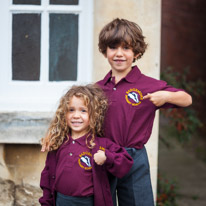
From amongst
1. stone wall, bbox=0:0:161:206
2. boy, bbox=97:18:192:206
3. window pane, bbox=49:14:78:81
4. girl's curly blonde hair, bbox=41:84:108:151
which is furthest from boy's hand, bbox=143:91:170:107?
window pane, bbox=49:14:78:81

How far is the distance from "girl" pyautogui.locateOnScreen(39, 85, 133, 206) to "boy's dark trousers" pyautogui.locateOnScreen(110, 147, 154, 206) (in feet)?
0.42

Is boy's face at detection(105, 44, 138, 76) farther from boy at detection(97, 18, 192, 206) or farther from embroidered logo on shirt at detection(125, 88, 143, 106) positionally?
embroidered logo on shirt at detection(125, 88, 143, 106)

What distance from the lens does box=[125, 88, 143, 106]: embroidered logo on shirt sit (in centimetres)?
239

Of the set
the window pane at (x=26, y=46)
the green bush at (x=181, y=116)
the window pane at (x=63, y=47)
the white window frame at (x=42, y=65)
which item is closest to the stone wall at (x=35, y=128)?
the white window frame at (x=42, y=65)

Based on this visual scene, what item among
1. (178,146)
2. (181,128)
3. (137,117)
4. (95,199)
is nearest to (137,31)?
(137,117)

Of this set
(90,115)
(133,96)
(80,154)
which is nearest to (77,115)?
(90,115)

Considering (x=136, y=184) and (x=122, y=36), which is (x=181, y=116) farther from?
(x=122, y=36)

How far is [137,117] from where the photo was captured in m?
2.41

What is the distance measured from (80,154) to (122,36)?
0.72m

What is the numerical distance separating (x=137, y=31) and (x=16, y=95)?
4.66 ft

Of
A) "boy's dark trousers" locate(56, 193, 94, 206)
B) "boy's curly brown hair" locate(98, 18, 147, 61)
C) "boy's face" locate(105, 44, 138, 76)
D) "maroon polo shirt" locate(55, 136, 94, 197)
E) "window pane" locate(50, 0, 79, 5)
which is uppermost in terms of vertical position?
"window pane" locate(50, 0, 79, 5)

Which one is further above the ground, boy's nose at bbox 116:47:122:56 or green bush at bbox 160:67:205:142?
boy's nose at bbox 116:47:122:56

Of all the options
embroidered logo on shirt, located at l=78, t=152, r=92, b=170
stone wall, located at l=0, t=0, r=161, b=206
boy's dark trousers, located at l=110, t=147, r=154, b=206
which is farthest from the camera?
stone wall, located at l=0, t=0, r=161, b=206

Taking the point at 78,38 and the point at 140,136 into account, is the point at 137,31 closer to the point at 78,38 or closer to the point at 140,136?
the point at 140,136
